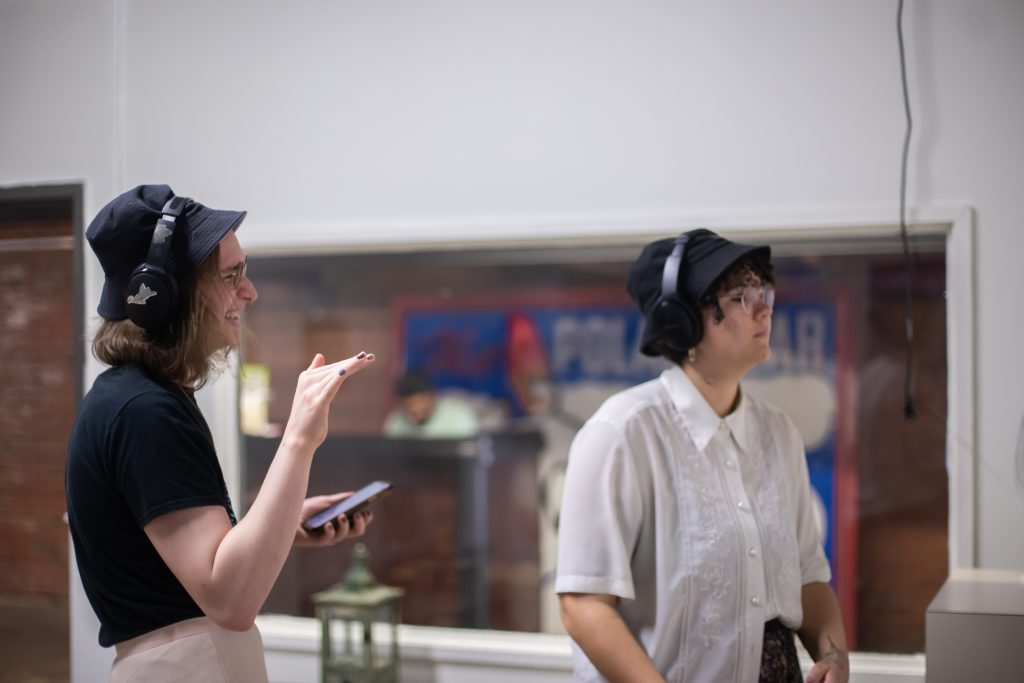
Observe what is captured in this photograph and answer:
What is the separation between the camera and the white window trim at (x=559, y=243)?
235cm

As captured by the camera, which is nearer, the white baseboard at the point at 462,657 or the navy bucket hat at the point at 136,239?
the navy bucket hat at the point at 136,239

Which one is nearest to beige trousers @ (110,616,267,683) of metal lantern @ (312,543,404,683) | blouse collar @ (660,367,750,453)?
blouse collar @ (660,367,750,453)

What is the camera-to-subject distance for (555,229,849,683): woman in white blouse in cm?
175

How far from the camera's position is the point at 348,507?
1694mm

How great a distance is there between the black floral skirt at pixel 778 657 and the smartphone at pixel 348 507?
0.76 metres

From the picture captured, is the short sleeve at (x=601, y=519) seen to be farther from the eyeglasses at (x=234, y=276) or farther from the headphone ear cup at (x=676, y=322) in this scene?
the eyeglasses at (x=234, y=276)

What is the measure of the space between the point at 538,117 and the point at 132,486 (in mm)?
1665

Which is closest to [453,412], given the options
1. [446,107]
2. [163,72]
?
[446,107]

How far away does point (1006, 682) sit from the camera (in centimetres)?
177

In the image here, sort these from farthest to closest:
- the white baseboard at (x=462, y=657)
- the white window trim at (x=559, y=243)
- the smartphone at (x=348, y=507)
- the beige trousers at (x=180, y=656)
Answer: the white baseboard at (x=462, y=657), the white window trim at (x=559, y=243), the smartphone at (x=348, y=507), the beige trousers at (x=180, y=656)

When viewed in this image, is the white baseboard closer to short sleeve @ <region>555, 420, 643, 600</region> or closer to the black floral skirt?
the black floral skirt

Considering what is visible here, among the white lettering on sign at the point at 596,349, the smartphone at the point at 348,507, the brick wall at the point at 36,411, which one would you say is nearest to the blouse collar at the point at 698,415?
the smartphone at the point at 348,507

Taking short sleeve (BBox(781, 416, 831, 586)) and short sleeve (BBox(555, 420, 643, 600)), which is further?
short sleeve (BBox(781, 416, 831, 586))

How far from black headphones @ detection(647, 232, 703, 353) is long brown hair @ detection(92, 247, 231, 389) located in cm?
82
